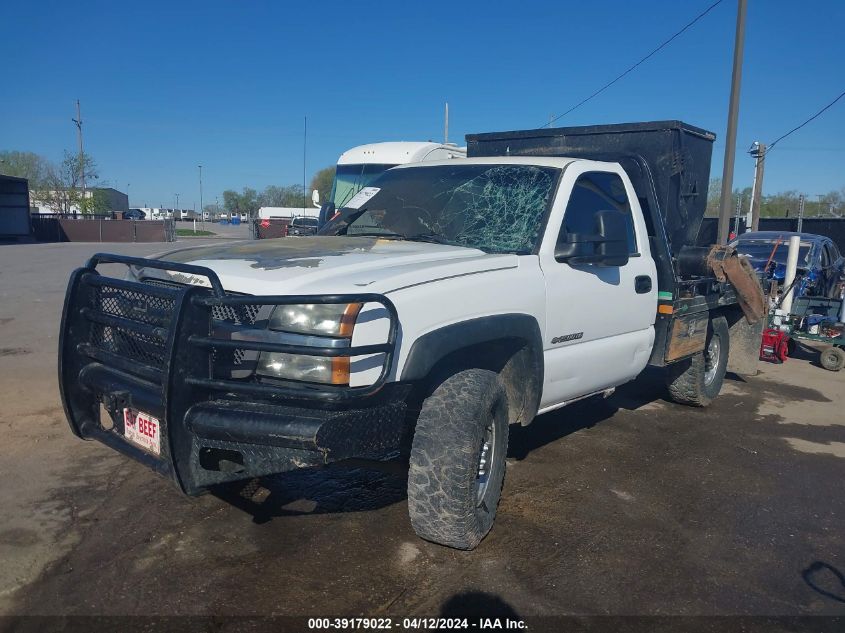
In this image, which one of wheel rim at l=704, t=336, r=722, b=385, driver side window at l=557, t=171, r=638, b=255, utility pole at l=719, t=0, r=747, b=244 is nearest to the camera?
driver side window at l=557, t=171, r=638, b=255

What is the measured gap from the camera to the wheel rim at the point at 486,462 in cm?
376

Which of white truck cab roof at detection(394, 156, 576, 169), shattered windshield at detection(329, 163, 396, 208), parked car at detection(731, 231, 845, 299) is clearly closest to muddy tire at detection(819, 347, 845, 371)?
parked car at detection(731, 231, 845, 299)

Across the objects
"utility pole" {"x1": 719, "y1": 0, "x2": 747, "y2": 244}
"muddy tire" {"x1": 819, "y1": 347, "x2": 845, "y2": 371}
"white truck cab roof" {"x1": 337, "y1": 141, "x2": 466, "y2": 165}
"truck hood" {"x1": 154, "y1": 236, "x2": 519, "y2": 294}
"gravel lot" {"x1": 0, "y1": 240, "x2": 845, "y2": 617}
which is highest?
"utility pole" {"x1": 719, "y1": 0, "x2": 747, "y2": 244}

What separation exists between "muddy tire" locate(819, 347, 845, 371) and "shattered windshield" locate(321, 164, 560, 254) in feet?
21.5

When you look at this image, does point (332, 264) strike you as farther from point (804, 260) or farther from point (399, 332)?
point (804, 260)

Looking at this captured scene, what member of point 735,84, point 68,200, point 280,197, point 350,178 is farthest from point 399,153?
point 280,197

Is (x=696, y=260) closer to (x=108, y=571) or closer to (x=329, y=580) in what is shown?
(x=329, y=580)

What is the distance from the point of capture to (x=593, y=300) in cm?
443

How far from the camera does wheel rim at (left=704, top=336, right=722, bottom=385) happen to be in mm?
6840

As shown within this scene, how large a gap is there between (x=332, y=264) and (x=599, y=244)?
166 cm

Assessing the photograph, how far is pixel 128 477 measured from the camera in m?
4.55

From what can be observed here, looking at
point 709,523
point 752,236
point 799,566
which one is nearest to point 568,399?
point 709,523

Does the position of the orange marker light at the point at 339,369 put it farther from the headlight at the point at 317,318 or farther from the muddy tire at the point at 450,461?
the muddy tire at the point at 450,461

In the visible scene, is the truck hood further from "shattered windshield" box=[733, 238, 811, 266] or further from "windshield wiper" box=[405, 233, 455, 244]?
"shattered windshield" box=[733, 238, 811, 266]
